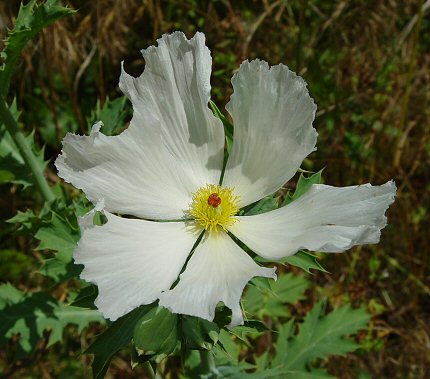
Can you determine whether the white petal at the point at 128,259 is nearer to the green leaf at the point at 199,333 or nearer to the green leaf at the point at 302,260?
the green leaf at the point at 199,333

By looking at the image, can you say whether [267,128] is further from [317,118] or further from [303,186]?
[317,118]

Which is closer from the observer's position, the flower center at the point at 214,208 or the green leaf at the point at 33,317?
the flower center at the point at 214,208

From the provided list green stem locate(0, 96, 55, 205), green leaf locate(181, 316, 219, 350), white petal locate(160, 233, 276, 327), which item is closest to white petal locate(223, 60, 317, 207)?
white petal locate(160, 233, 276, 327)

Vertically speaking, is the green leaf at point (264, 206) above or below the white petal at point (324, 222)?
above

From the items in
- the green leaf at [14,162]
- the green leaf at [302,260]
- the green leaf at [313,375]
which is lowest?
the green leaf at [302,260]

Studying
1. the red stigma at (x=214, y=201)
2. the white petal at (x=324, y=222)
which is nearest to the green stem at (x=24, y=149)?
the red stigma at (x=214, y=201)

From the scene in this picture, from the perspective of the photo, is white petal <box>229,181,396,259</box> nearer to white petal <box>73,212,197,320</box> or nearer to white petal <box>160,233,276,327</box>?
white petal <box>160,233,276,327</box>

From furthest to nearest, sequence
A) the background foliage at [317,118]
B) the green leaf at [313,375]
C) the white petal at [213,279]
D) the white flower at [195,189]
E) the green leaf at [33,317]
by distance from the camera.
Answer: the background foliage at [317,118] < the green leaf at [313,375] < the green leaf at [33,317] < the white flower at [195,189] < the white petal at [213,279]
